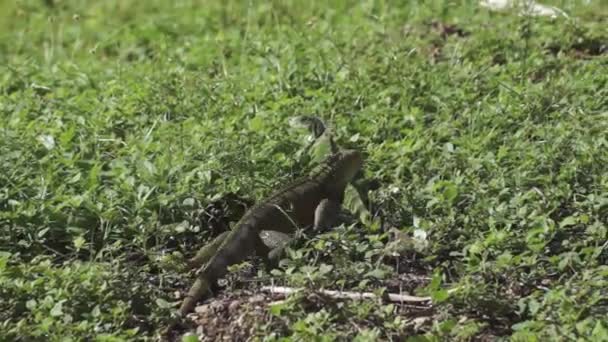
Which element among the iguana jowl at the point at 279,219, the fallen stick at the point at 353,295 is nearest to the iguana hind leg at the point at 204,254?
the iguana jowl at the point at 279,219

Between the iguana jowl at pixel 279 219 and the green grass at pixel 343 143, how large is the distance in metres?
0.14

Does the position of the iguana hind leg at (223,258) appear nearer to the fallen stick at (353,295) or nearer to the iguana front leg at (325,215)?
the fallen stick at (353,295)

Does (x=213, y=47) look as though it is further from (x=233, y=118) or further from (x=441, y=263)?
(x=441, y=263)

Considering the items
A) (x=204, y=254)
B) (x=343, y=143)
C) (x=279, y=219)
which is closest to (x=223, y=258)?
(x=204, y=254)

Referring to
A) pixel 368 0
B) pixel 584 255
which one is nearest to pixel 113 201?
pixel 584 255

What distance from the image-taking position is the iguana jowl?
17.2 feet

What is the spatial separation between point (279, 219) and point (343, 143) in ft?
3.24

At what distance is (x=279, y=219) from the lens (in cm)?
572

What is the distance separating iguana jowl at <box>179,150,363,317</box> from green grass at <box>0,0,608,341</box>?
140 mm

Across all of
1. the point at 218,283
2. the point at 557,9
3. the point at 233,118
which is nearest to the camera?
the point at 218,283

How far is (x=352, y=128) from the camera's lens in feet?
22.2

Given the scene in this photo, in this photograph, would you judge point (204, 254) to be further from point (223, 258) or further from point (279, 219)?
point (279, 219)

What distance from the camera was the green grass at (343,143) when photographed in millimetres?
4875

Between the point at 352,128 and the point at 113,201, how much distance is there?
1562 mm
